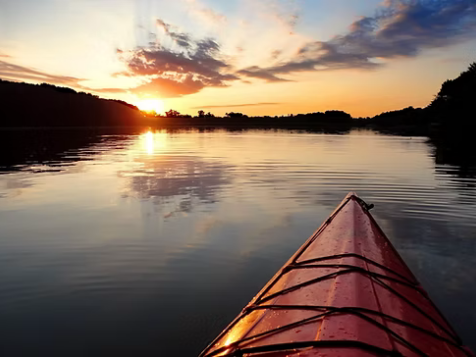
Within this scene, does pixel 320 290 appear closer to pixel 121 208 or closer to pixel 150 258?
pixel 150 258

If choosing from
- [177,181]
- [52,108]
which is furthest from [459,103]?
[52,108]

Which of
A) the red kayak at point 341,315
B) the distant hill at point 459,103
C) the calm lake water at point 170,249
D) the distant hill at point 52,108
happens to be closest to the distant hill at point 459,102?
the distant hill at point 459,103

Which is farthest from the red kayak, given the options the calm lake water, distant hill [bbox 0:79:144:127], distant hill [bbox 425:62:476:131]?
distant hill [bbox 0:79:144:127]

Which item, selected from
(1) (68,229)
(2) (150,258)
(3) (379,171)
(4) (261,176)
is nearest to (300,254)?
(2) (150,258)

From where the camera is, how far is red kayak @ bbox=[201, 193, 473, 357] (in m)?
3.12

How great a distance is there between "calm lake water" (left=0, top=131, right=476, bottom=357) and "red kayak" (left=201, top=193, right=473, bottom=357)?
135cm

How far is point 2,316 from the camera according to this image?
541 cm

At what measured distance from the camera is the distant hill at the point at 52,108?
453ft

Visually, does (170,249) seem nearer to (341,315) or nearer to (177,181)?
(341,315)

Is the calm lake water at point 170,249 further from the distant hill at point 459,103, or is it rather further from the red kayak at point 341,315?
the distant hill at point 459,103

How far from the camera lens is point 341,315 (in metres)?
3.52

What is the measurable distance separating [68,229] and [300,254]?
6904mm

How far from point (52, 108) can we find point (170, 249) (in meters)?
173

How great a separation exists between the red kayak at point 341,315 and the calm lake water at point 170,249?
4.42 feet
